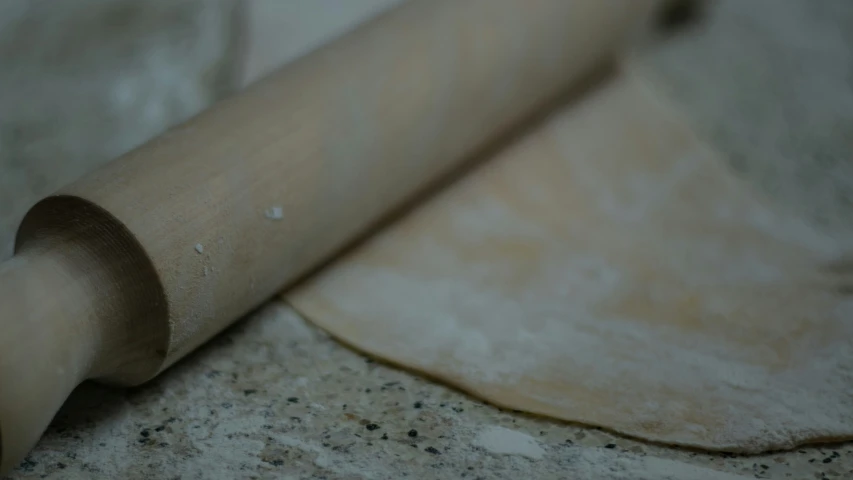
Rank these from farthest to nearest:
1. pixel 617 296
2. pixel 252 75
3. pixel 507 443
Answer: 1. pixel 252 75
2. pixel 617 296
3. pixel 507 443

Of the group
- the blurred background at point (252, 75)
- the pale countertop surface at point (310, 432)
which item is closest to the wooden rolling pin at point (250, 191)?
the pale countertop surface at point (310, 432)

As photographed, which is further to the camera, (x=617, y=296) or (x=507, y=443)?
(x=617, y=296)

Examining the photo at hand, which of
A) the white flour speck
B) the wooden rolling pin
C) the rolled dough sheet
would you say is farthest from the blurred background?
the white flour speck

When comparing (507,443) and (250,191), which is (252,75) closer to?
(250,191)

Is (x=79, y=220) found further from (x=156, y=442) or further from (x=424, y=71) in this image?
(x=424, y=71)

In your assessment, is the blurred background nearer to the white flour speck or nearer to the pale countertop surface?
the pale countertop surface

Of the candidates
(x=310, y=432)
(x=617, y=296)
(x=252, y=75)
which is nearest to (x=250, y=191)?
(x=310, y=432)
